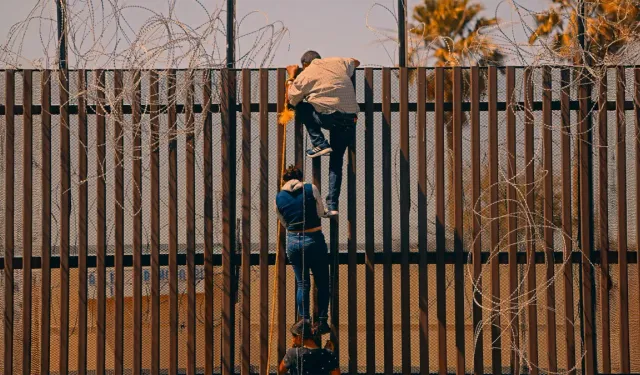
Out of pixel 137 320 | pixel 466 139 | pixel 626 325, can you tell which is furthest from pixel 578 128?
pixel 137 320

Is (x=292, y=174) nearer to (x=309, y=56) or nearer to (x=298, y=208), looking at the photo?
(x=298, y=208)

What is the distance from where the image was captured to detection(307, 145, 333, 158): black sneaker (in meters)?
5.54

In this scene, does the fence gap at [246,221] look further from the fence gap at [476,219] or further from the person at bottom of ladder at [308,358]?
the fence gap at [476,219]

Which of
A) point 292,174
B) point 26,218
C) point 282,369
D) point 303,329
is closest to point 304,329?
point 303,329

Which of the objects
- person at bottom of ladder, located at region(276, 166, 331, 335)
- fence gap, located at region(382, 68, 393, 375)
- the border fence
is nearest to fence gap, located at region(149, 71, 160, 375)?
the border fence

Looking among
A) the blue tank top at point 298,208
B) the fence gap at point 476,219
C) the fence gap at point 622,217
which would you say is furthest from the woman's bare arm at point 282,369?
the fence gap at point 622,217

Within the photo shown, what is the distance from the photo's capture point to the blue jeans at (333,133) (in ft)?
18.6

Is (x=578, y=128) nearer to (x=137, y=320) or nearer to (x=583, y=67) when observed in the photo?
(x=583, y=67)

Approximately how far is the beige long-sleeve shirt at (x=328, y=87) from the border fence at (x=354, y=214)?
13 centimetres

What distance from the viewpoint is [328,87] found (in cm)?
562

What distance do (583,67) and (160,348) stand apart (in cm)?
386

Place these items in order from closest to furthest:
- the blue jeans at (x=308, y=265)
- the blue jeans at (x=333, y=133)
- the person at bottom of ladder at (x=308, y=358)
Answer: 1. the person at bottom of ladder at (x=308, y=358)
2. the blue jeans at (x=308, y=265)
3. the blue jeans at (x=333, y=133)

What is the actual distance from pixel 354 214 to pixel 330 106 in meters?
0.82

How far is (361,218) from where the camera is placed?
5.78 metres
